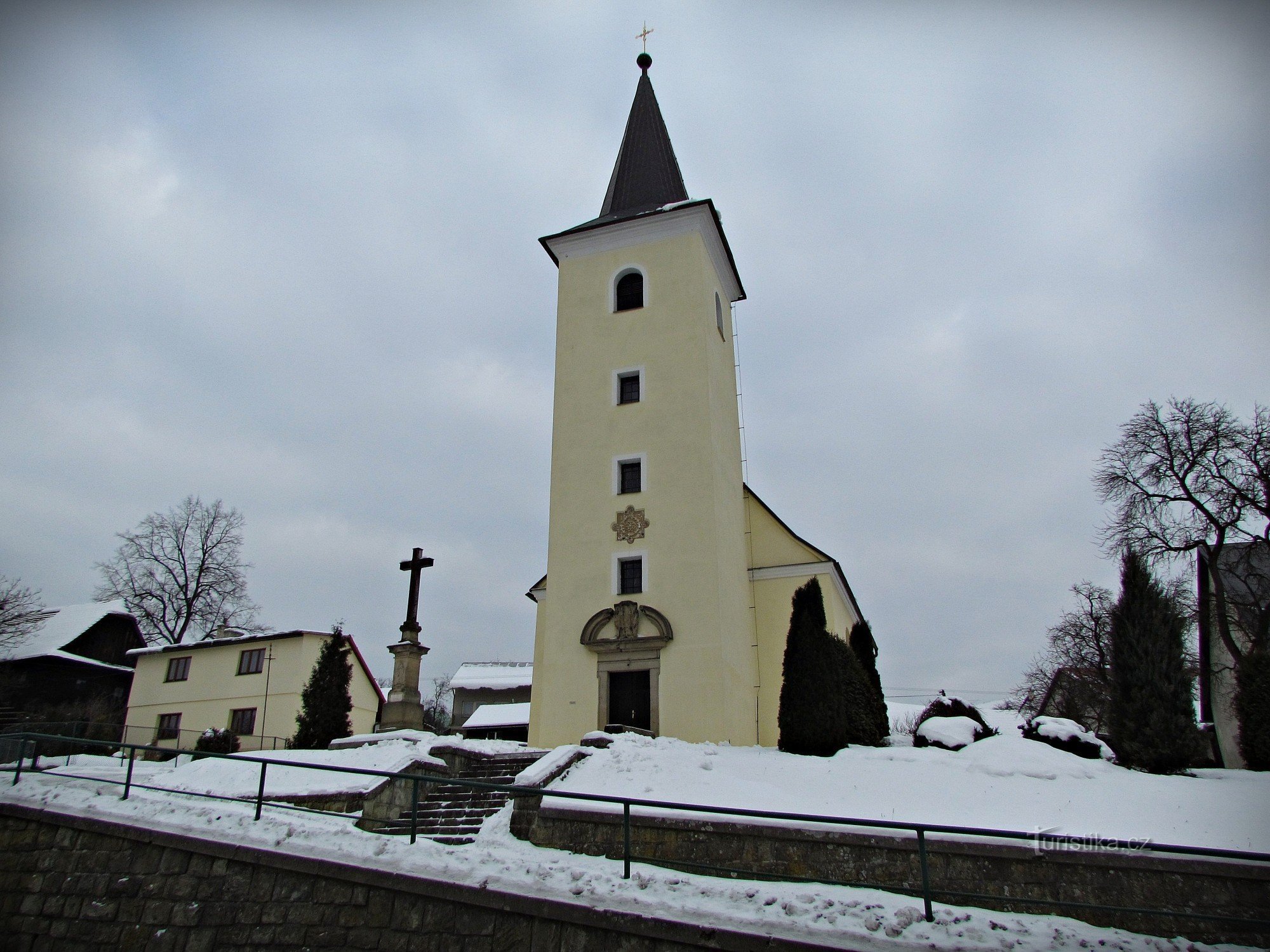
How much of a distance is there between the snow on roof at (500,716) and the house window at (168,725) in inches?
470

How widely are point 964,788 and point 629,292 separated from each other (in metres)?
14.7

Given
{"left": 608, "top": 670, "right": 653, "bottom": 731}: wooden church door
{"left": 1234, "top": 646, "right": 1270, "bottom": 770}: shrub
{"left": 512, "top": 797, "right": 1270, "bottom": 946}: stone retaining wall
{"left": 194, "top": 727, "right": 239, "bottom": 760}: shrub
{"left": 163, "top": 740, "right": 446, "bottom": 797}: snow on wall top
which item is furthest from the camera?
{"left": 194, "top": 727, "right": 239, "bottom": 760}: shrub

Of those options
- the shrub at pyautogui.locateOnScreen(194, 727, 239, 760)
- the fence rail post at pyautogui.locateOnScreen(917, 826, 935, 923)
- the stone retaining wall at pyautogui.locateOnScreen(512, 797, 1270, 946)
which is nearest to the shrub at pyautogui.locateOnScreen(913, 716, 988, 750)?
the stone retaining wall at pyautogui.locateOnScreen(512, 797, 1270, 946)

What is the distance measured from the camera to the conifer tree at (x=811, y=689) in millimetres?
15039

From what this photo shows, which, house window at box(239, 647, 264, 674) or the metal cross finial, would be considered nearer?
the metal cross finial

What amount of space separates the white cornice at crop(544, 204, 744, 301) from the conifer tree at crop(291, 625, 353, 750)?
39.8 feet

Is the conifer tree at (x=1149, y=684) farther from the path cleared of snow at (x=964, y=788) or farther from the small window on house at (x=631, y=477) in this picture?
the small window on house at (x=631, y=477)

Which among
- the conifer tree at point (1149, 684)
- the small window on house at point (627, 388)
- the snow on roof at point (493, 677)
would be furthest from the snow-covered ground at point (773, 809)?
the snow on roof at point (493, 677)

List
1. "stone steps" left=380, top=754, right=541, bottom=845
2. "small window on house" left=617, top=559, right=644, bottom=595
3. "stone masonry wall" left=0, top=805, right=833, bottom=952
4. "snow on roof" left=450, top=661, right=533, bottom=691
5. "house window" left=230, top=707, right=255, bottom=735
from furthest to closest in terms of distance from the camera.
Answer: "snow on roof" left=450, top=661, right=533, bottom=691 < "house window" left=230, top=707, right=255, bottom=735 < "small window on house" left=617, top=559, right=644, bottom=595 < "stone steps" left=380, top=754, right=541, bottom=845 < "stone masonry wall" left=0, top=805, right=833, bottom=952

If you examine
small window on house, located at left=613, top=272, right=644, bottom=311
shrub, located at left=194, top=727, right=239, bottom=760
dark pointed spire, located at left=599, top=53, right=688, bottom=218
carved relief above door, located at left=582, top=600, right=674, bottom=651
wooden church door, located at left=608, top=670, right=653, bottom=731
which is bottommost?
shrub, located at left=194, top=727, right=239, bottom=760

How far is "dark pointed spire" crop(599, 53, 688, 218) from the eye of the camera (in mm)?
23844

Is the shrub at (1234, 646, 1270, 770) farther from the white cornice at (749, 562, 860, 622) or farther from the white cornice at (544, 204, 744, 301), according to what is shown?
the white cornice at (544, 204, 744, 301)

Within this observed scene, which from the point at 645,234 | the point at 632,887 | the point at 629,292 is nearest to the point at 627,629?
the point at 629,292

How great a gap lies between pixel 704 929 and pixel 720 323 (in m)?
18.3
